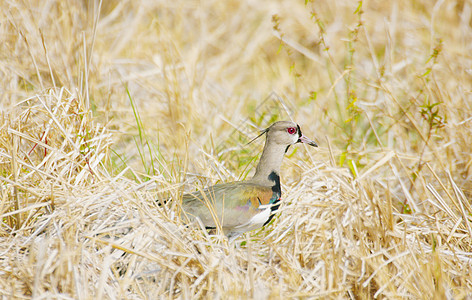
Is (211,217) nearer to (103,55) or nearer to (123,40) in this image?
(103,55)

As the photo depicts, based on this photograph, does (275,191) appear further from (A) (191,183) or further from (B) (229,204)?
(A) (191,183)

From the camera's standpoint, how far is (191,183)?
3.75 m

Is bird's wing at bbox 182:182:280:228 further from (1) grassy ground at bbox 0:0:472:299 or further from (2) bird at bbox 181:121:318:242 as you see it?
(1) grassy ground at bbox 0:0:472:299

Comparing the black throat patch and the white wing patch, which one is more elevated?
the black throat patch

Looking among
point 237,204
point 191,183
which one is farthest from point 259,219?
point 191,183

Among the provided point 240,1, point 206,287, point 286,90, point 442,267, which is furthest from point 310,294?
point 240,1

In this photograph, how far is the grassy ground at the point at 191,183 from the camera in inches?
100

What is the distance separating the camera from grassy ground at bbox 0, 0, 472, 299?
100 inches

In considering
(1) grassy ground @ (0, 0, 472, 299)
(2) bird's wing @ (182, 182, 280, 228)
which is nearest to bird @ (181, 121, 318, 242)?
(2) bird's wing @ (182, 182, 280, 228)

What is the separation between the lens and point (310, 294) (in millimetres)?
2428

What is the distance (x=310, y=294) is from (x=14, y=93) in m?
2.76

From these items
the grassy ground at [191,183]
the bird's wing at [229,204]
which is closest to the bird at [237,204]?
the bird's wing at [229,204]

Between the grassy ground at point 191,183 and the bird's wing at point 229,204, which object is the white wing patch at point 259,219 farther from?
the grassy ground at point 191,183

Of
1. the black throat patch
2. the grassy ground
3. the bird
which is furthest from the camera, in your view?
the black throat patch
